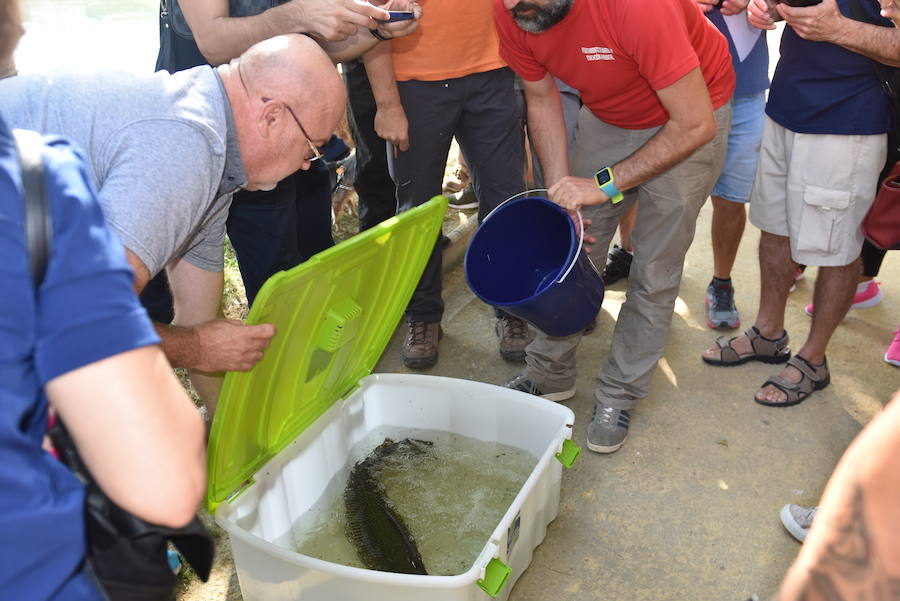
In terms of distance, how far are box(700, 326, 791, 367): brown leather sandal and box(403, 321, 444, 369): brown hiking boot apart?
1.14 meters

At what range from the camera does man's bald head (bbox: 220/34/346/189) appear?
1671 millimetres

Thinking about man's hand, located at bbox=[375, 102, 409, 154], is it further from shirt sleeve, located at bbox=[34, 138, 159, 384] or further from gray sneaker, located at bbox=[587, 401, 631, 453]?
shirt sleeve, located at bbox=[34, 138, 159, 384]

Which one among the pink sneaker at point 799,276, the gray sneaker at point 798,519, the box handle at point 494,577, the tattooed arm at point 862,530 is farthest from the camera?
the pink sneaker at point 799,276

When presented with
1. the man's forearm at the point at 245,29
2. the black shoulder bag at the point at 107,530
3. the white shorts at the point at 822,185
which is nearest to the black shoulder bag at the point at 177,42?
the man's forearm at the point at 245,29

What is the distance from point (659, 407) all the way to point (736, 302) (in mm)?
961

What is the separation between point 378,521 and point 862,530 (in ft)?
5.43

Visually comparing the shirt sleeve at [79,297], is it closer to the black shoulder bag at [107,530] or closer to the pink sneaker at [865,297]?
the black shoulder bag at [107,530]

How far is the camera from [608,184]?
244cm

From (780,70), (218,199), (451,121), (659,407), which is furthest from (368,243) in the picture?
(780,70)

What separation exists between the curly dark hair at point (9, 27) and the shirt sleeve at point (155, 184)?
2.76 ft

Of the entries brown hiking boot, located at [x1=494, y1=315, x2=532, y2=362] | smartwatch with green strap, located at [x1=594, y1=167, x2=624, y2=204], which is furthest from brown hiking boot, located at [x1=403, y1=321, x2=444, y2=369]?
smartwatch with green strap, located at [x1=594, y1=167, x2=624, y2=204]

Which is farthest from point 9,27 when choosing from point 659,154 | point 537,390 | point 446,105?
point 537,390

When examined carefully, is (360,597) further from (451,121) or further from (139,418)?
(451,121)

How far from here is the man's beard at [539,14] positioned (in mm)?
2246
